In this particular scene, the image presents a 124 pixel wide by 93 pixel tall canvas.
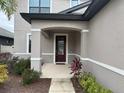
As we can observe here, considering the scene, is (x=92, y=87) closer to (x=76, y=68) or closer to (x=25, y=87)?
(x=76, y=68)

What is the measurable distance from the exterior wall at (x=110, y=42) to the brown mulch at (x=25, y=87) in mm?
2572

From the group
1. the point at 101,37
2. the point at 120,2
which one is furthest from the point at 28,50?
the point at 120,2

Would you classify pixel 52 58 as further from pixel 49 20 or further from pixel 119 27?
pixel 119 27

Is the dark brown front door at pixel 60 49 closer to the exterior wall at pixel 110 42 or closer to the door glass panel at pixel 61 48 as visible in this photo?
the door glass panel at pixel 61 48

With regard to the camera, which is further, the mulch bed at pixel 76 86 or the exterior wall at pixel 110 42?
the mulch bed at pixel 76 86

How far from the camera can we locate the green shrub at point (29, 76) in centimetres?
1056

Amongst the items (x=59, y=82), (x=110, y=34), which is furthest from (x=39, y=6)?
(x=110, y=34)

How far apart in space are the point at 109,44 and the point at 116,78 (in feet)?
4.77

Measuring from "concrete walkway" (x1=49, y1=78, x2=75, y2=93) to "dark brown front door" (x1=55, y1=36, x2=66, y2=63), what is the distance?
688 cm

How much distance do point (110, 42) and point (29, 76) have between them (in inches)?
196

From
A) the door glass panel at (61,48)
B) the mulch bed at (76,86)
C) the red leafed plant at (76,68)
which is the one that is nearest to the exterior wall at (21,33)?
the door glass panel at (61,48)

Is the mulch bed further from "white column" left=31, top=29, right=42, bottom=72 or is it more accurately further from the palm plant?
the palm plant

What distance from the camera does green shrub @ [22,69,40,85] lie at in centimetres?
1056

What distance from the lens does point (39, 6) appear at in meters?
19.1
